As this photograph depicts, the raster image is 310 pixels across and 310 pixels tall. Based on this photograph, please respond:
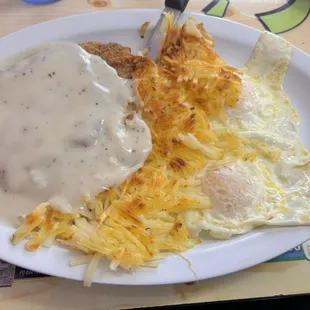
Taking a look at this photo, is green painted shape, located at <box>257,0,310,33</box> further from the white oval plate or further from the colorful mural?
→ the white oval plate

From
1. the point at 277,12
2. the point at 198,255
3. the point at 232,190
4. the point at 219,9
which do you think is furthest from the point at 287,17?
the point at 198,255

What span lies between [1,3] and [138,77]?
1.03m

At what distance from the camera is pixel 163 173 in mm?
1402

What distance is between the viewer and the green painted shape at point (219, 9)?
2328 mm

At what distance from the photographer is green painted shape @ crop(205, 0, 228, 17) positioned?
2328 millimetres

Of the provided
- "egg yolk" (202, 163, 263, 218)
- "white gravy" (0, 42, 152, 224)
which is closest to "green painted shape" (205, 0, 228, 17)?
"white gravy" (0, 42, 152, 224)

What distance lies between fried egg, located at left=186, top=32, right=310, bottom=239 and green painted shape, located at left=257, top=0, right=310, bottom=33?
57 cm

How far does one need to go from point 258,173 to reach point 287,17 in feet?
4.08

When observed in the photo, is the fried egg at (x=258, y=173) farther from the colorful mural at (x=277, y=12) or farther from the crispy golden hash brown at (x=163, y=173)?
the colorful mural at (x=277, y=12)

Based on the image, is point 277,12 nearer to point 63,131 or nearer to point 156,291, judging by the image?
point 63,131

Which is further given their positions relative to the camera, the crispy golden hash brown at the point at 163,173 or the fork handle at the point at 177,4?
the fork handle at the point at 177,4

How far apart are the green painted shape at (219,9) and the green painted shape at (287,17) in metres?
0.19

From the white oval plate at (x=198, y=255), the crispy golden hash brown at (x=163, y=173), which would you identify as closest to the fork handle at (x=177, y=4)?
the crispy golden hash brown at (x=163, y=173)

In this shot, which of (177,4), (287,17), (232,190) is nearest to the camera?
(232,190)
